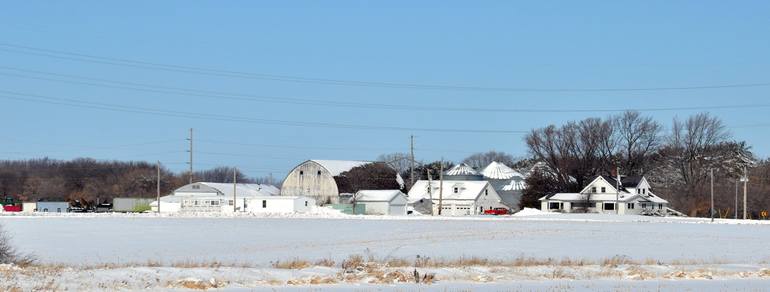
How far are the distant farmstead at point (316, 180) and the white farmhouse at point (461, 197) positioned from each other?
11229mm

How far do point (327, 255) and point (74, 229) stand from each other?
23.4 m

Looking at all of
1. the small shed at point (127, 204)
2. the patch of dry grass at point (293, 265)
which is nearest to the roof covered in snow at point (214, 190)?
the small shed at point (127, 204)

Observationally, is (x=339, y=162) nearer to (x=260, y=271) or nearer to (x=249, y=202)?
(x=249, y=202)

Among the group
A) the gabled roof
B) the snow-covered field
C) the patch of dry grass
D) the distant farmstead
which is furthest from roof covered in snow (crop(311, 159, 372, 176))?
the patch of dry grass

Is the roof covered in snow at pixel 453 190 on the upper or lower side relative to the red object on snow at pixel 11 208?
upper

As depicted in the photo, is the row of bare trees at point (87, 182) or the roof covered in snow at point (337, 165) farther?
the row of bare trees at point (87, 182)

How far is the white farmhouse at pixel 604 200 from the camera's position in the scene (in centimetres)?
11438

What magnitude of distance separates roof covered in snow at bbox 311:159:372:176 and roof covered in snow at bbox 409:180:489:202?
11.2 meters

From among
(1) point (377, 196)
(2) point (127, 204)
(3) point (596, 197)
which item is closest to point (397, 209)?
(1) point (377, 196)

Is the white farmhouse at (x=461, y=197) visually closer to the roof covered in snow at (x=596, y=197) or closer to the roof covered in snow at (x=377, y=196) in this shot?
the roof covered in snow at (x=377, y=196)

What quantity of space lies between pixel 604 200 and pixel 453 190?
20487 millimetres

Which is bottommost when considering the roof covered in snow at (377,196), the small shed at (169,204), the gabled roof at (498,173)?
the small shed at (169,204)

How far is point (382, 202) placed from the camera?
113m

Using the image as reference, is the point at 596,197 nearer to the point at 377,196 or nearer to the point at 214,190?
the point at 377,196
